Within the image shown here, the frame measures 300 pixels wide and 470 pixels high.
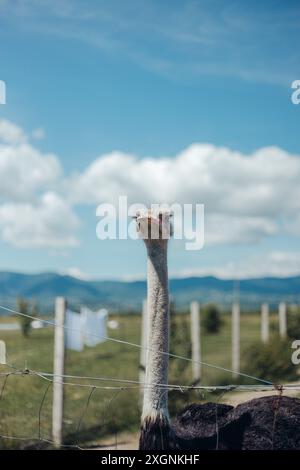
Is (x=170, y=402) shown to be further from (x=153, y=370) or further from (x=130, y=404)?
(x=153, y=370)

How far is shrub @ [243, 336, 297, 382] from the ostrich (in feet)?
19.0

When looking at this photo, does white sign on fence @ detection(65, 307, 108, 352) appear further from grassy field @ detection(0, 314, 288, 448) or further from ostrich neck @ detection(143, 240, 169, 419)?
ostrich neck @ detection(143, 240, 169, 419)

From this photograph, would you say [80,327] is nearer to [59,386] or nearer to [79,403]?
[79,403]

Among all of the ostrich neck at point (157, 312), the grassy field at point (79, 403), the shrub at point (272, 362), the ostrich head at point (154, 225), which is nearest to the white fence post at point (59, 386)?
the grassy field at point (79, 403)

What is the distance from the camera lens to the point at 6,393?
8266mm

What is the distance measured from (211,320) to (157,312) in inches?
777

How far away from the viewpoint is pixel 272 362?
38.4 feet

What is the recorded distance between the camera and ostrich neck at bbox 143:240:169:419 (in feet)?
17.9

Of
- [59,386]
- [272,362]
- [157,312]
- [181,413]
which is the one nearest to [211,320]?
[272,362]

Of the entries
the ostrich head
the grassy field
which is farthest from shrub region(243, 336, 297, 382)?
the ostrich head

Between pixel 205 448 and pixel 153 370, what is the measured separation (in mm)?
719
